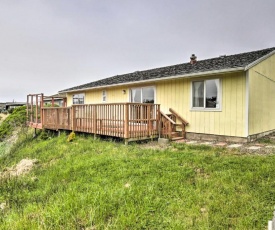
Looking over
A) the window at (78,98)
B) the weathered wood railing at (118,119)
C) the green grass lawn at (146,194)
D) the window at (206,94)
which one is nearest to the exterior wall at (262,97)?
the window at (206,94)

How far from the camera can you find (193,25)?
16828mm

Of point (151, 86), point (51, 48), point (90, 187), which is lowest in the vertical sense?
point (90, 187)

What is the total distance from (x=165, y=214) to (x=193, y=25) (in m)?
16.9

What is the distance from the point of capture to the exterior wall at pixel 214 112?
7702mm

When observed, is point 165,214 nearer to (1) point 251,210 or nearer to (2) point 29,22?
(1) point 251,210

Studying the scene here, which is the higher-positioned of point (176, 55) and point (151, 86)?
point (176, 55)

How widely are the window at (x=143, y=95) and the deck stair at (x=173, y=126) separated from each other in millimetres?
1600

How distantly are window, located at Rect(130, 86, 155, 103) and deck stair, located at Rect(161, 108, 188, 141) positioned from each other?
5.25 feet

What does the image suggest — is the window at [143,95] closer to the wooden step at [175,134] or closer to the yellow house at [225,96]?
the yellow house at [225,96]

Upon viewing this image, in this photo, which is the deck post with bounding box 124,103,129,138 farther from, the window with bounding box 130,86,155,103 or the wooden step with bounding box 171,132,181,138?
the window with bounding box 130,86,155,103

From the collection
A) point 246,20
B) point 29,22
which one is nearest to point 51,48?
point 29,22

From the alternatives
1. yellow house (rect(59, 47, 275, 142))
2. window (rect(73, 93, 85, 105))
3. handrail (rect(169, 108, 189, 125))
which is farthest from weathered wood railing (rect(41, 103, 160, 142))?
window (rect(73, 93, 85, 105))

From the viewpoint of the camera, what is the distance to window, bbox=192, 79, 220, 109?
8.31m

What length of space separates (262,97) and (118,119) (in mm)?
6062
